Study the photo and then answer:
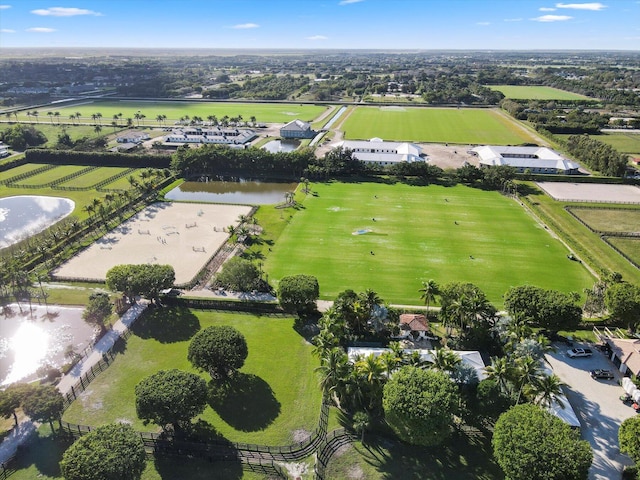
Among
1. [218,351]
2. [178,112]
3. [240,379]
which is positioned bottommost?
[240,379]

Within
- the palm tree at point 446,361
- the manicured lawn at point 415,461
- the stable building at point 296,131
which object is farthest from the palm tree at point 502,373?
the stable building at point 296,131

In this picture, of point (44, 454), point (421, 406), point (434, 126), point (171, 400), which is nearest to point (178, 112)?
point (434, 126)

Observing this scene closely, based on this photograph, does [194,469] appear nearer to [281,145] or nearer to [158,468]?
[158,468]

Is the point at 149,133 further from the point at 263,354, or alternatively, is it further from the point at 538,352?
the point at 538,352

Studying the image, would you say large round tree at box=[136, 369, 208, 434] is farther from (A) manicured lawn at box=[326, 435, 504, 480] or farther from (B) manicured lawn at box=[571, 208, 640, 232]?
(B) manicured lawn at box=[571, 208, 640, 232]

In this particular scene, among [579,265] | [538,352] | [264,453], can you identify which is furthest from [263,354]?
[579,265]

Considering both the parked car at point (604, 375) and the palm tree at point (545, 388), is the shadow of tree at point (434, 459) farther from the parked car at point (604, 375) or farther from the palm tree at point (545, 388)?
the parked car at point (604, 375)
